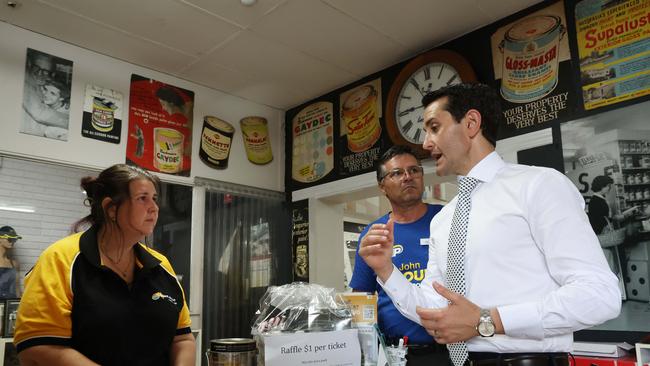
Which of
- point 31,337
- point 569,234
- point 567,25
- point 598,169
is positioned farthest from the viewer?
point 567,25

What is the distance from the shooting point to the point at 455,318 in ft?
3.50

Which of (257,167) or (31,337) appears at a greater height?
(257,167)

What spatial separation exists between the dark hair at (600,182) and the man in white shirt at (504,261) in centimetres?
136

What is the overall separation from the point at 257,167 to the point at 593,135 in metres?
2.54

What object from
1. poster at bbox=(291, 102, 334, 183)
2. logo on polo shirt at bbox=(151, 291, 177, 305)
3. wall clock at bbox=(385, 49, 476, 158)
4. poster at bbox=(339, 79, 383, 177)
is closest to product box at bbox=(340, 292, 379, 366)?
logo on polo shirt at bbox=(151, 291, 177, 305)

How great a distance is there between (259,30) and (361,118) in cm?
107

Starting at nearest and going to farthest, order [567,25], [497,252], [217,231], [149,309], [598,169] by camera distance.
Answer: [497,252]
[149,309]
[598,169]
[567,25]
[217,231]

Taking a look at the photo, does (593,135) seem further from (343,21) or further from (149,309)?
(149,309)

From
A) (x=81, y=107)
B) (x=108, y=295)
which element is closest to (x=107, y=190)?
(x=108, y=295)

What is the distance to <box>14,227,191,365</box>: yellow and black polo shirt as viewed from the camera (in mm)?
1334

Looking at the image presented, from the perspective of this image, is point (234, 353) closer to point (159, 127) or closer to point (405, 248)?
point (405, 248)

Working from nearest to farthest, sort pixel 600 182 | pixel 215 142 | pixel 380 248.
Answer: pixel 380 248
pixel 600 182
pixel 215 142

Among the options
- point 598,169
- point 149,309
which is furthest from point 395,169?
point 149,309

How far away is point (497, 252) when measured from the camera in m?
1.17
